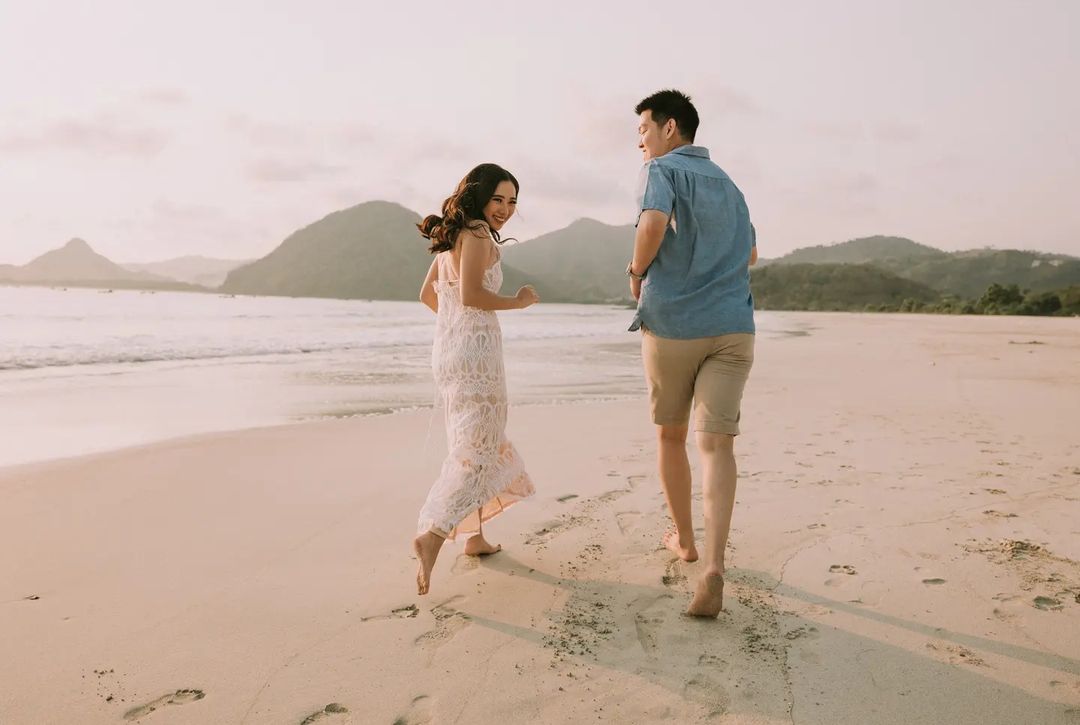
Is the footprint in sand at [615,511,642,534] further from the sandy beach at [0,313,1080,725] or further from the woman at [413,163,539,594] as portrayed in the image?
the woman at [413,163,539,594]

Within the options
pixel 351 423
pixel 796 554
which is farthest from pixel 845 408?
pixel 351 423

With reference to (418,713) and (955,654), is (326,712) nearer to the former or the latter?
(418,713)

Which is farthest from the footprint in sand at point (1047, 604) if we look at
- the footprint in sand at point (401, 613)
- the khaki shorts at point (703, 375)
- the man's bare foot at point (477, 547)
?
the footprint in sand at point (401, 613)

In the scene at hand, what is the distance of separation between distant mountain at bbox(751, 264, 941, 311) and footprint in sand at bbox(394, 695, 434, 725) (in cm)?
7111

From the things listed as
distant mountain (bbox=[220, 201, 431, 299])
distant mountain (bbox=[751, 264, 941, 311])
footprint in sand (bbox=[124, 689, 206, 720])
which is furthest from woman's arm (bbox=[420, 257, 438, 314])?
distant mountain (bbox=[220, 201, 431, 299])

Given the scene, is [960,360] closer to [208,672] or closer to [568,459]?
[568,459]

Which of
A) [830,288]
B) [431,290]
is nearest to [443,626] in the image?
[431,290]

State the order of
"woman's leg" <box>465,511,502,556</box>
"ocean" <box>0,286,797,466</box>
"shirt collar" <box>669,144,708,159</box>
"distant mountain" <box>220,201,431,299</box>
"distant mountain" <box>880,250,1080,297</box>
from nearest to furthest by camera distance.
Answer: "shirt collar" <box>669,144,708,159</box> < "woman's leg" <box>465,511,502,556</box> < "ocean" <box>0,286,797,466</box> < "distant mountain" <box>880,250,1080,297</box> < "distant mountain" <box>220,201,431,299</box>

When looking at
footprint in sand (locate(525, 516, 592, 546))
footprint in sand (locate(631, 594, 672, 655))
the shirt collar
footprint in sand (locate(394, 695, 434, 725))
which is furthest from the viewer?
footprint in sand (locate(525, 516, 592, 546))

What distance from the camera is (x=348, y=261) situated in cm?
15412

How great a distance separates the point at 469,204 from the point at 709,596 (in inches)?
73.0

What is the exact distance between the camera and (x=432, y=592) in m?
2.97

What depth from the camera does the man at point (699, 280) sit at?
2.80 metres

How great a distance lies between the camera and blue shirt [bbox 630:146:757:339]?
283 centimetres
